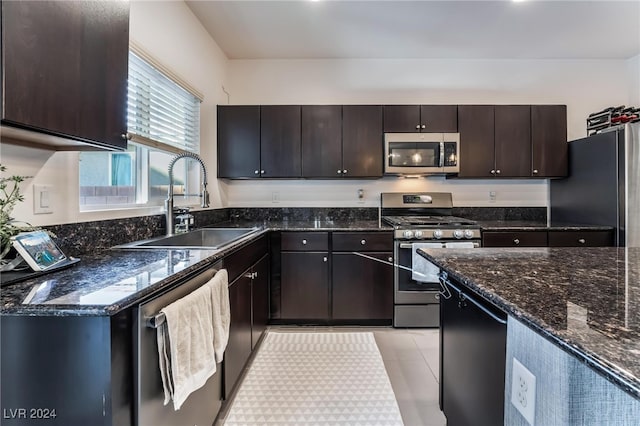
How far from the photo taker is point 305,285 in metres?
2.86

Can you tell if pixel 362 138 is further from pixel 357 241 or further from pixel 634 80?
pixel 634 80

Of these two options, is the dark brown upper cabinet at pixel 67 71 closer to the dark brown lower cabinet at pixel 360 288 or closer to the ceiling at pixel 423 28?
the ceiling at pixel 423 28

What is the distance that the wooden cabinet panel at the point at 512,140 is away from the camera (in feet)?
10.3

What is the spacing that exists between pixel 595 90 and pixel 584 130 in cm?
45

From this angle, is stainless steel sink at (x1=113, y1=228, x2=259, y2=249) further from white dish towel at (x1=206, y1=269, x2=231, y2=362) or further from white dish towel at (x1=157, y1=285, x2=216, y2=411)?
white dish towel at (x1=157, y1=285, x2=216, y2=411)

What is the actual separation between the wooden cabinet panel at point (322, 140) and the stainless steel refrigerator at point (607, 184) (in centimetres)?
225

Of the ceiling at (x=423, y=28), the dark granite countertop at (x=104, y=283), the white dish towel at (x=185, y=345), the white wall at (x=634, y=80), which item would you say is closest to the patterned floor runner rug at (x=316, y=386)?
the white dish towel at (x=185, y=345)

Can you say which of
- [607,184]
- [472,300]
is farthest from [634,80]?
[472,300]

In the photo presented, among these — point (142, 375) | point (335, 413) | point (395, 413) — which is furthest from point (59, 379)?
point (395, 413)

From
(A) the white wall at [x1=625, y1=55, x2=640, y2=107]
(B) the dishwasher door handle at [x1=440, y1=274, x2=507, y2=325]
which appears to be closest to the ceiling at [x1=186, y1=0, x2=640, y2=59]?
(A) the white wall at [x1=625, y1=55, x2=640, y2=107]

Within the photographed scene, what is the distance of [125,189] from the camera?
1.97m

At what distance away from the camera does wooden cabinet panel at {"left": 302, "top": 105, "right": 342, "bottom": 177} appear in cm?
315

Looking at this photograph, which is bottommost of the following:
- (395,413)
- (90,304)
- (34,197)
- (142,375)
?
(395,413)

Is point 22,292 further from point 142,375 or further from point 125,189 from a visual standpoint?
point 125,189
